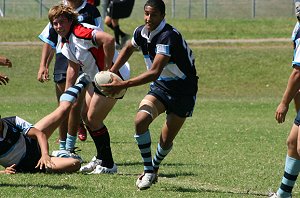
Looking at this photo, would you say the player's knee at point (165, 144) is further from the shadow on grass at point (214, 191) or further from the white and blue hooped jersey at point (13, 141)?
the white and blue hooped jersey at point (13, 141)

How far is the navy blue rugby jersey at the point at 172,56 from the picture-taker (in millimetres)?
8953

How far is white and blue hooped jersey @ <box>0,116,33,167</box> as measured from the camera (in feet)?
30.6

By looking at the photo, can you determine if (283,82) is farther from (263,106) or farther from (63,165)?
(63,165)

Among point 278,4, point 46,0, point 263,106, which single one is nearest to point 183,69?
point 263,106

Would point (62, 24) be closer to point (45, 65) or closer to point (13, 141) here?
point (13, 141)

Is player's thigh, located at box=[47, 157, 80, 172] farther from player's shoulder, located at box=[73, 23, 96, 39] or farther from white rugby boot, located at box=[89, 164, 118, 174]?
player's shoulder, located at box=[73, 23, 96, 39]

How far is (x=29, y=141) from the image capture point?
31.5 feet

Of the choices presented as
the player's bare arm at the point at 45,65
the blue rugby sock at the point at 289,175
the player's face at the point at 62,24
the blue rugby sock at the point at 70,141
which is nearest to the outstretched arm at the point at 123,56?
the player's face at the point at 62,24

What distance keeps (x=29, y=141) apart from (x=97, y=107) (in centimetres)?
93

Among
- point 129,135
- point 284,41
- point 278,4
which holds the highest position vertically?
point 129,135

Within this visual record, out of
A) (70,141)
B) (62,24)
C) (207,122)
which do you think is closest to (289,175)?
(62,24)

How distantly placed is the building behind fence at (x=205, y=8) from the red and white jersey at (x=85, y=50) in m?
26.2

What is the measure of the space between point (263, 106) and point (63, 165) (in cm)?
1101

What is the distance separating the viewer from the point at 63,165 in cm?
977
